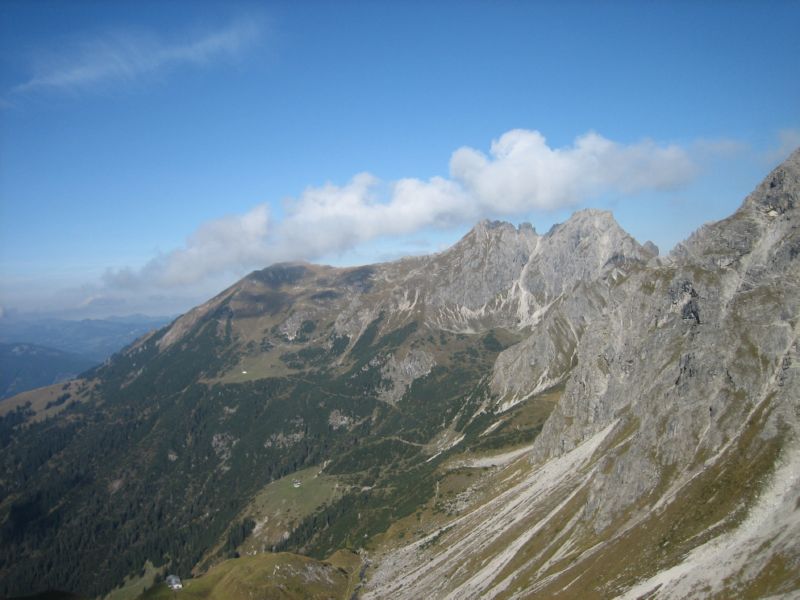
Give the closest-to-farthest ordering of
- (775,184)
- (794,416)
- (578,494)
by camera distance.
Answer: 1. (794,416)
2. (578,494)
3. (775,184)

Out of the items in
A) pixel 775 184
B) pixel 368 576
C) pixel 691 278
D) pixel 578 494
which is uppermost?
pixel 775 184

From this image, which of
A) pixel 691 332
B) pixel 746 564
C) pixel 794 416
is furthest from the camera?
pixel 691 332

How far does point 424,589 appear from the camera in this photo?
149000 millimetres

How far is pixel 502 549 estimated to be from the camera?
470 ft

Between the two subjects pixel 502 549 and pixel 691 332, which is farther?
pixel 691 332

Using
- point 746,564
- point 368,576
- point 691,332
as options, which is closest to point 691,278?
point 691,332

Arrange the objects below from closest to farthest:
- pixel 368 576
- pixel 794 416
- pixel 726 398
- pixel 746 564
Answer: pixel 746 564
pixel 794 416
pixel 726 398
pixel 368 576

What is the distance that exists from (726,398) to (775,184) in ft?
295

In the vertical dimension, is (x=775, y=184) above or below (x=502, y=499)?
above

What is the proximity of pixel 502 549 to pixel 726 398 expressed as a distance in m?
70.9

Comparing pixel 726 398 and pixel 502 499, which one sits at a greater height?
pixel 726 398

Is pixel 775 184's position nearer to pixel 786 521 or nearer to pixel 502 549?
pixel 786 521

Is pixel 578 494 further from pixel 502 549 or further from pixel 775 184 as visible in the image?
pixel 775 184

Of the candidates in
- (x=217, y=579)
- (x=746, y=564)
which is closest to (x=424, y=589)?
(x=217, y=579)
